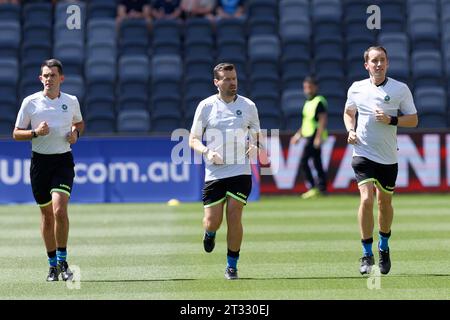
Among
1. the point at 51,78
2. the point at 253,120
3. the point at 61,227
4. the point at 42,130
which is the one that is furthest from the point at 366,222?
the point at 51,78

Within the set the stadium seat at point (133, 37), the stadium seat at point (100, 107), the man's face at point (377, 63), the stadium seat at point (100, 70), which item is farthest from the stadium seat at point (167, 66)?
the man's face at point (377, 63)

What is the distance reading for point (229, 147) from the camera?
38.5ft

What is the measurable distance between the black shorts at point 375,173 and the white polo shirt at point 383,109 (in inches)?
2.1

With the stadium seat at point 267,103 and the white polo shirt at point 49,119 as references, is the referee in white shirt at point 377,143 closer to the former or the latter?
the white polo shirt at point 49,119

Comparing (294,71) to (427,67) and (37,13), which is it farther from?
(37,13)

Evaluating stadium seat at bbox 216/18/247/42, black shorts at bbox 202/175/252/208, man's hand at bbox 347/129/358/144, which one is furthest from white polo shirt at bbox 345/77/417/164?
stadium seat at bbox 216/18/247/42

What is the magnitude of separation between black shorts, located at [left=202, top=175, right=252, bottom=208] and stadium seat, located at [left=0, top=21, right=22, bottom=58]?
15946 millimetres

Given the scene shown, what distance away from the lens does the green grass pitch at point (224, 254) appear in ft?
35.0

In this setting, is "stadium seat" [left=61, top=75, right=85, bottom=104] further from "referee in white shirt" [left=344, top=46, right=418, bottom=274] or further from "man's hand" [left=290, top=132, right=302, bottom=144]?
"referee in white shirt" [left=344, top=46, right=418, bottom=274]

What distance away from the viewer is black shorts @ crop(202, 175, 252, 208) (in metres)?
11.7

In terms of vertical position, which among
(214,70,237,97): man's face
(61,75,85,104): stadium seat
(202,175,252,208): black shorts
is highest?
(61,75,85,104): stadium seat

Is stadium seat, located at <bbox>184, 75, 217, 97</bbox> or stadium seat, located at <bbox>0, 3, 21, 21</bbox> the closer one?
stadium seat, located at <bbox>184, 75, 217, 97</bbox>

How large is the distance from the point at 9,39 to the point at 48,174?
1568 cm

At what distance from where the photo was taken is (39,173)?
38.9 ft
